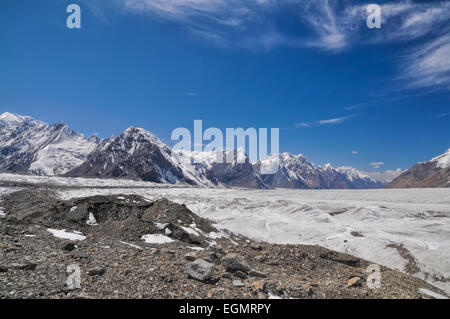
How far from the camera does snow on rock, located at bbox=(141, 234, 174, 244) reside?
15431 millimetres

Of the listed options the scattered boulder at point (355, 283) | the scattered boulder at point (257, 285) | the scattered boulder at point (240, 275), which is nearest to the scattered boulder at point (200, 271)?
the scattered boulder at point (240, 275)

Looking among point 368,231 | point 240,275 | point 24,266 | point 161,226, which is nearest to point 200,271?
point 240,275

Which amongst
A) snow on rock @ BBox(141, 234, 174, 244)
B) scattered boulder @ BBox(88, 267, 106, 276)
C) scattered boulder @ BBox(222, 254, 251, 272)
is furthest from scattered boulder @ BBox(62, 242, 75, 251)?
scattered boulder @ BBox(222, 254, 251, 272)

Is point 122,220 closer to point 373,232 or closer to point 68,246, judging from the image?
point 68,246

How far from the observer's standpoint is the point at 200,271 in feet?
27.5

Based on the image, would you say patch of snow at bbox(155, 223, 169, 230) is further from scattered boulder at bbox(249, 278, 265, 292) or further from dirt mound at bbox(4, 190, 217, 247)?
scattered boulder at bbox(249, 278, 265, 292)

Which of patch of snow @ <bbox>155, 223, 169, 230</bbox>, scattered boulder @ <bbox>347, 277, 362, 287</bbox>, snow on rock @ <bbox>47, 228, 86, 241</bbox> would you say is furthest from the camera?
patch of snow @ <bbox>155, 223, 169, 230</bbox>

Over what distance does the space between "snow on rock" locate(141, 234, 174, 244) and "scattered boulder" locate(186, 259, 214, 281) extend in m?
7.66

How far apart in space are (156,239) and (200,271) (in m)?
8.40

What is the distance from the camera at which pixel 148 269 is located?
28.6 ft

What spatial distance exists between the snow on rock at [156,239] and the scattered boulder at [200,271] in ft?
25.1
